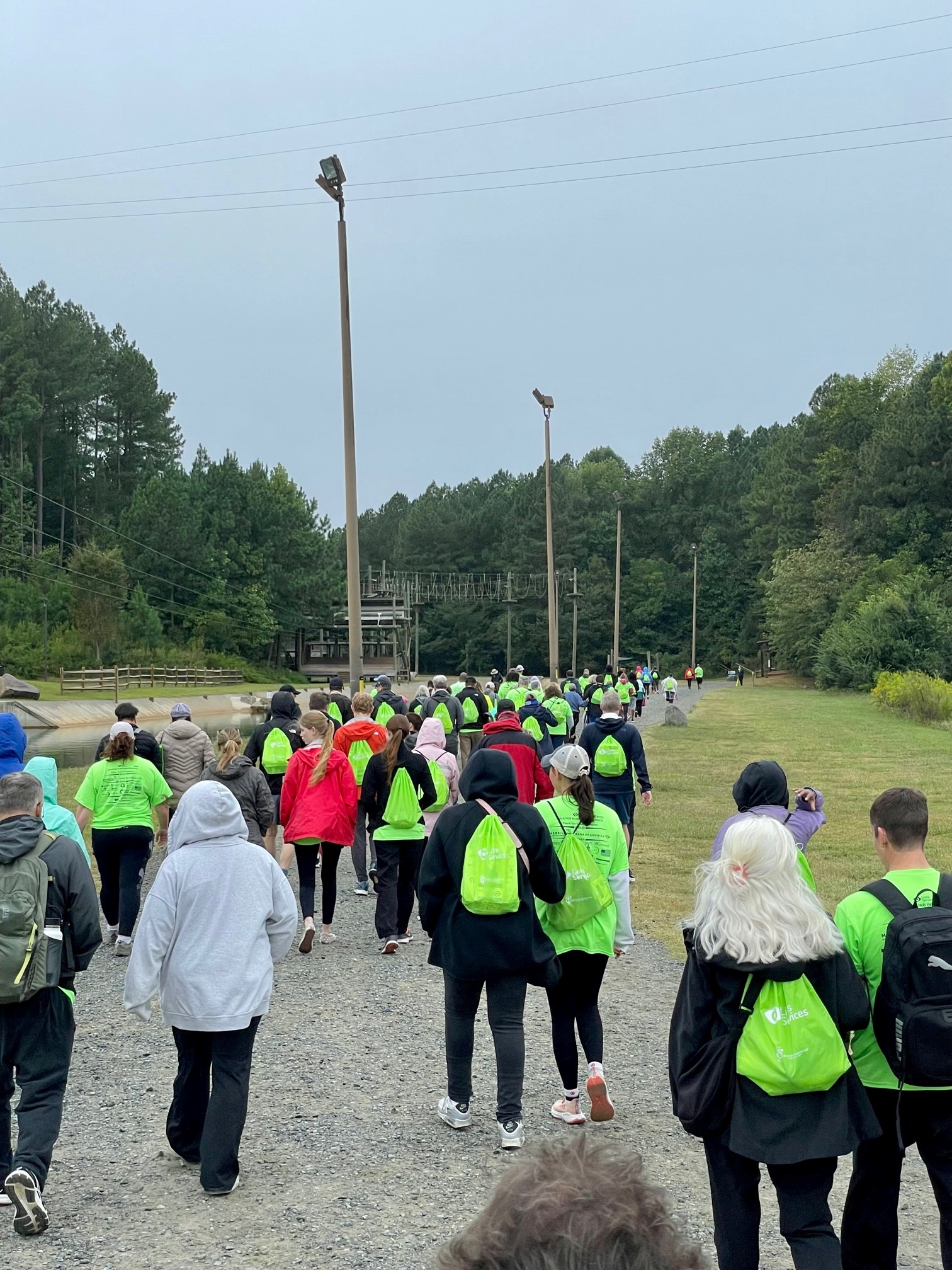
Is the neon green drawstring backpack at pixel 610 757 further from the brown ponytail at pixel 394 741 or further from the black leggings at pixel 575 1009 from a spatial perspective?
the black leggings at pixel 575 1009

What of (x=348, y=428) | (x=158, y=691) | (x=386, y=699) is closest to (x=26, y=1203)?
(x=386, y=699)

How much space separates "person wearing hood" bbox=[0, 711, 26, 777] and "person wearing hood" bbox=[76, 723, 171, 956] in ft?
5.50

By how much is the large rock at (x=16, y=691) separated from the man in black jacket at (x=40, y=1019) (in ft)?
172

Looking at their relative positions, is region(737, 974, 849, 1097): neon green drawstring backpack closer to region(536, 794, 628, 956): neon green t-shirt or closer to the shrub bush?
region(536, 794, 628, 956): neon green t-shirt

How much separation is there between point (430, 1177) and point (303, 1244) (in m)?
0.84

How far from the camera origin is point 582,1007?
6.45m

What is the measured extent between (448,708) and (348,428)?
815 cm

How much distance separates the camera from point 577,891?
20.7 feet

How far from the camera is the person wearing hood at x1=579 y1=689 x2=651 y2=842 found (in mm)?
12312

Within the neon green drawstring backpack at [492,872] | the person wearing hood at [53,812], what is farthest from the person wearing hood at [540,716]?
the neon green drawstring backpack at [492,872]

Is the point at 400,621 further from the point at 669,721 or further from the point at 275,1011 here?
the point at 275,1011

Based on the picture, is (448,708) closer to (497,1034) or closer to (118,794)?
(118,794)

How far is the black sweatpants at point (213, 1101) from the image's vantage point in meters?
5.49

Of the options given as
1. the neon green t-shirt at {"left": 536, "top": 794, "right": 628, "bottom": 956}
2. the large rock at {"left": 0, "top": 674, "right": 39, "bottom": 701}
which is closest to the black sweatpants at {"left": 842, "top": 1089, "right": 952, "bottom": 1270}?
the neon green t-shirt at {"left": 536, "top": 794, "right": 628, "bottom": 956}
